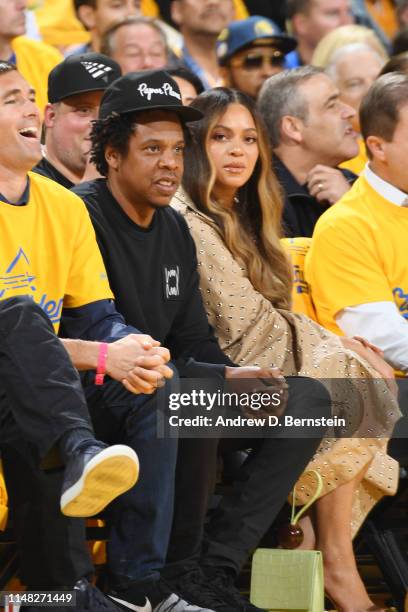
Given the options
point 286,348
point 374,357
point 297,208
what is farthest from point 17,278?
point 297,208

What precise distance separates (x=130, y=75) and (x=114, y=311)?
777mm

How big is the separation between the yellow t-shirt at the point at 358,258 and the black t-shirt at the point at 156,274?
666mm

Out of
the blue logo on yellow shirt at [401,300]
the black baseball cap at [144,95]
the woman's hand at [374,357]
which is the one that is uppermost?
the black baseball cap at [144,95]

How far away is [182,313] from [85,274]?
464mm

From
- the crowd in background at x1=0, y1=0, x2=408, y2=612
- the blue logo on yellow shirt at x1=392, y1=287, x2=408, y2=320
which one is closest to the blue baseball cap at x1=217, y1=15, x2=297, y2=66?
the crowd in background at x1=0, y1=0, x2=408, y2=612

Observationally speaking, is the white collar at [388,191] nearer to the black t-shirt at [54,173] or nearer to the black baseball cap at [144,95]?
the black baseball cap at [144,95]

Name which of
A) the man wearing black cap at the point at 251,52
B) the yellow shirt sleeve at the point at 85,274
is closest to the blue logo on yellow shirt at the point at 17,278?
the yellow shirt sleeve at the point at 85,274

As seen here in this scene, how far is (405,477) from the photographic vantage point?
13.4ft

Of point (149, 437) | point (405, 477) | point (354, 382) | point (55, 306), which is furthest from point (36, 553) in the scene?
point (405, 477)

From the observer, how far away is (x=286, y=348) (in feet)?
12.8

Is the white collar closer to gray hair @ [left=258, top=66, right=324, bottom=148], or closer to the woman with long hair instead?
the woman with long hair

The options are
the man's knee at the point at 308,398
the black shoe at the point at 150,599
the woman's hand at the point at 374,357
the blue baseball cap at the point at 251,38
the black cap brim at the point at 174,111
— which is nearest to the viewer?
the black shoe at the point at 150,599

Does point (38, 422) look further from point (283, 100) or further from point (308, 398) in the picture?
point (283, 100)

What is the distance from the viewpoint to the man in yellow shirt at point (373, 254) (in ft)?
13.6
